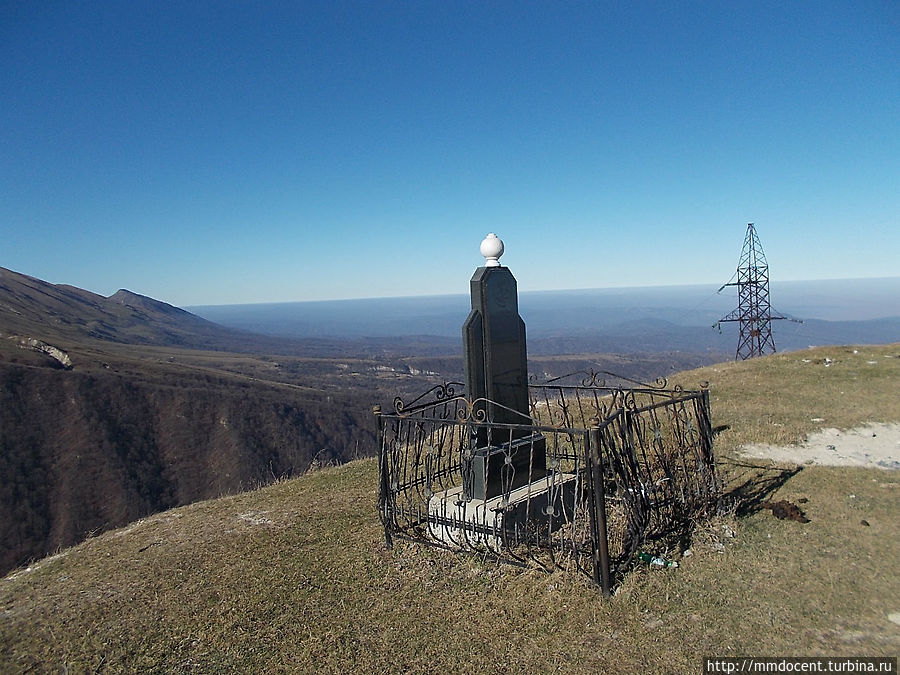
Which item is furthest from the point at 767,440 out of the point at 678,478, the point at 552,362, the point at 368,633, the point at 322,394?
the point at 552,362

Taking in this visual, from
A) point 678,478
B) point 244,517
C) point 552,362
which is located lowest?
point 552,362

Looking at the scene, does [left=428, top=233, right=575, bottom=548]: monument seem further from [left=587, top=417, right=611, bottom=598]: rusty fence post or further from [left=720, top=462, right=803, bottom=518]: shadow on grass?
[left=720, top=462, right=803, bottom=518]: shadow on grass

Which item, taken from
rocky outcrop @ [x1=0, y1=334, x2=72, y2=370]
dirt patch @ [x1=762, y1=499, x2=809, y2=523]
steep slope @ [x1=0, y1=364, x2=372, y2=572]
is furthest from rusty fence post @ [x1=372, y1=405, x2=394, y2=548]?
rocky outcrop @ [x1=0, y1=334, x2=72, y2=370]

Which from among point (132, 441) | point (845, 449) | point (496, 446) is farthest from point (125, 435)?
point (845, 449)

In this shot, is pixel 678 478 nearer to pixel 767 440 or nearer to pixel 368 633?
pixel 767 440

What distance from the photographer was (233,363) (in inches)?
4281

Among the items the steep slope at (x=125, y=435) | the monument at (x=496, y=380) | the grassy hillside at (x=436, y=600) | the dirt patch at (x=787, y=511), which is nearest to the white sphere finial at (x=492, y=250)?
the monument at (x=496, y=380)

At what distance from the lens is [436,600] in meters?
5.32

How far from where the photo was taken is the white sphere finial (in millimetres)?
6914

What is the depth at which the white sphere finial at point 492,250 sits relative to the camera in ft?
22.7

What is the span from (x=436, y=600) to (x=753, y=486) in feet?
16.4

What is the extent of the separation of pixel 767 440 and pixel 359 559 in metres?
7.61

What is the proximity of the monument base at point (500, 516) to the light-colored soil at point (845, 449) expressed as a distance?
4.63m

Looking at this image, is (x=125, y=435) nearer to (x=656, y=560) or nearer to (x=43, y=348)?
(x=43, y=348)
